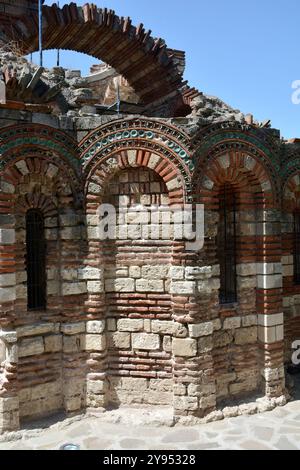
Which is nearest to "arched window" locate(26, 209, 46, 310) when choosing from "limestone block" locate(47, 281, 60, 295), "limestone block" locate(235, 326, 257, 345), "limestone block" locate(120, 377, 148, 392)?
"limestone block" locate(47, 281, 60, 295)

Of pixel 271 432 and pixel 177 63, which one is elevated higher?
pixel 177 63

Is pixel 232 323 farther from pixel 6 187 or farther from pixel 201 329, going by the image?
pixel 6 187

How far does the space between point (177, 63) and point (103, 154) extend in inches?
227

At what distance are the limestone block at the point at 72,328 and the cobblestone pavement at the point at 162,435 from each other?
1.36m

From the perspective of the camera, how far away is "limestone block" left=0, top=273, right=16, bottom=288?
673 cm

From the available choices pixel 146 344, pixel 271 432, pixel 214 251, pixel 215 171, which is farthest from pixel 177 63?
pixel 271 432

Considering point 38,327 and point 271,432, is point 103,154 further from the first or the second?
point 271,432

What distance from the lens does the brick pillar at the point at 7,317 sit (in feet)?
22.1

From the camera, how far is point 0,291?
6.73 m

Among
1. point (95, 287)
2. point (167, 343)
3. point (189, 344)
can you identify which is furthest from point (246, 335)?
point (95, 287)

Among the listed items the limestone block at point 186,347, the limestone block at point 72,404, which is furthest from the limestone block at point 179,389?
the limestone block at point 72,404

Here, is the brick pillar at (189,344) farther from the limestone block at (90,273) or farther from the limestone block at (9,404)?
the limestone block at (9,404)

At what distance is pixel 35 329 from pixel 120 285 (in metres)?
1.52
